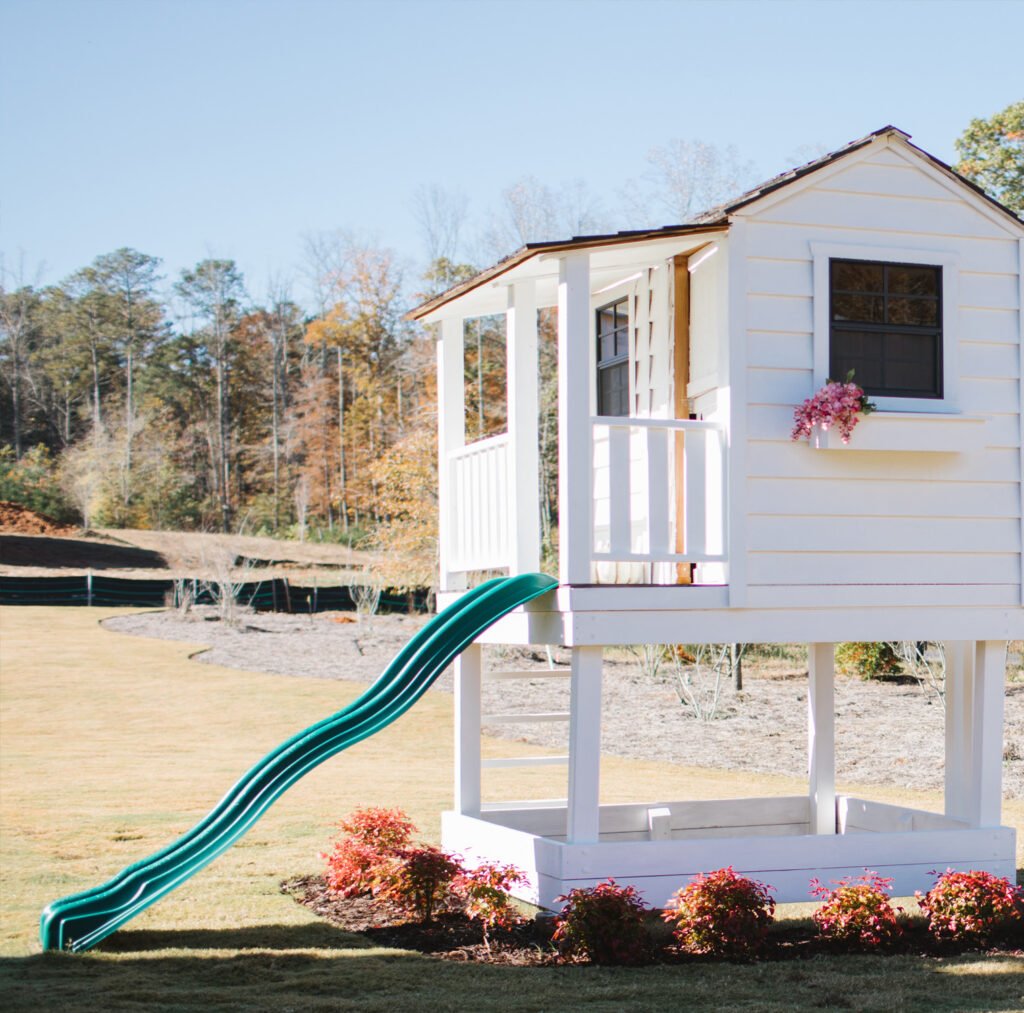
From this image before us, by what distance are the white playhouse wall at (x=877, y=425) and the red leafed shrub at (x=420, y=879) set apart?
2311 mm

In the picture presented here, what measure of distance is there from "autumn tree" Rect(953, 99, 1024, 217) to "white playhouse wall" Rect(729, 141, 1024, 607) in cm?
1811

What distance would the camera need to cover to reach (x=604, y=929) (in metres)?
6.76

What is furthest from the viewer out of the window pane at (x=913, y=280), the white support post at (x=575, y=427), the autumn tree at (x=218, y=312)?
the autumn tree at (x=218, y=312)

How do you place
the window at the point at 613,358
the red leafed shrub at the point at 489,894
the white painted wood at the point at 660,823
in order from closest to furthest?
1. the red leafed shrub at the point at 489,894
2. the white painted wood at the point at 660,823
3. the window at the point at 613,358

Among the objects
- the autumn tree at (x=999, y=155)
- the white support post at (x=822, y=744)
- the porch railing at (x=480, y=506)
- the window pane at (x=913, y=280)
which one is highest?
the autumn tree at (x=999, y=155)

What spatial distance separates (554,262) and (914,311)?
7.11ft

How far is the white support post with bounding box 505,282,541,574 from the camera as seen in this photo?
311 inches

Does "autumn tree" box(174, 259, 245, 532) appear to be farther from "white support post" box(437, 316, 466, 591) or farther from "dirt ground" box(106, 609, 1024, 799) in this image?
"white support post" box(437, 316, 466, 591)

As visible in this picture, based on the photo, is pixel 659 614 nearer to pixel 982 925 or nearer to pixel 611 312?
pixel 982 925

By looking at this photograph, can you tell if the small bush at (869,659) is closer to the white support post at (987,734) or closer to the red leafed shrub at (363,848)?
the white support post at (987,734)

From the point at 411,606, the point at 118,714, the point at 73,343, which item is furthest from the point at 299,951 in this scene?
the point at 73,343

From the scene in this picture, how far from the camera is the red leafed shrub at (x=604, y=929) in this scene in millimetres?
6754

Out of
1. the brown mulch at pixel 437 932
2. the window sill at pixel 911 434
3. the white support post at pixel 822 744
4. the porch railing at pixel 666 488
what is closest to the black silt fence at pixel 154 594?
the white support post at pixel 822 744

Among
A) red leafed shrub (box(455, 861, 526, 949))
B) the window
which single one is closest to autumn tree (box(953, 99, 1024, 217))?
the window
